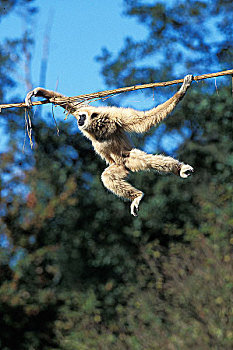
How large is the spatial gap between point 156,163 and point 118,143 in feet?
1.42

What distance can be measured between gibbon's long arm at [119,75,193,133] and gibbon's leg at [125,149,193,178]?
20 centimetres

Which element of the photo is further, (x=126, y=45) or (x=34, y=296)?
(x=126, y=45)

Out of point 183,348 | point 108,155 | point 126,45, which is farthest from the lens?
point 126,45

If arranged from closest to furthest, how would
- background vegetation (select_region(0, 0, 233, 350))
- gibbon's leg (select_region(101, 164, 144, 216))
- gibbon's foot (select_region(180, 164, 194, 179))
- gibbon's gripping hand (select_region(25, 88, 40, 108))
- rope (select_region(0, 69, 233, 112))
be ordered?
rope (select_region(0, 69, 233, 112)) < gibbon's foot (select_region(180, 164, 194, 179)) < gibbon's leg (select_region(101, 164, 144, 216)) < gibbon's gripping hand (select_region(25, 88, 40, 108)) < background vegetation (select_region(0, 0, 233, 350))

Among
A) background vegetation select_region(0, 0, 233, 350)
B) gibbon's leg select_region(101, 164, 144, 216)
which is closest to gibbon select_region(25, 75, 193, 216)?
gibbon's leg select_region(101, 164, 144, 216)

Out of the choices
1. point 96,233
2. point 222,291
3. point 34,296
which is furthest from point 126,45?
point 222,291

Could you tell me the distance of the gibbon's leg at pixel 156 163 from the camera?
3.16 m

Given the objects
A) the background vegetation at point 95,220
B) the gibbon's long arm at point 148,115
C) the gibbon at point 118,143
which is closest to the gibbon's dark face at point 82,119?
the gibbon at point 118,143

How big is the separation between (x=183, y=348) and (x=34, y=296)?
16.4 feet

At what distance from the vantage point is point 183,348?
23.8ft

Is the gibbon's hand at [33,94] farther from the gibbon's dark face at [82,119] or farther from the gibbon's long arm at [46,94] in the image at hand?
the gibbon's dark face at [82,119]

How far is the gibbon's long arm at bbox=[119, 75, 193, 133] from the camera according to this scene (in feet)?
9.55

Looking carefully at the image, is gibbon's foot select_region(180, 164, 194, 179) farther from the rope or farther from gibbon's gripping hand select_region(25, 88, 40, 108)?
gibbon's gripping hand select_region(25, 88, 40, 108)

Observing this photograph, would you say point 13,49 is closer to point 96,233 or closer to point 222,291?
point 96,233
